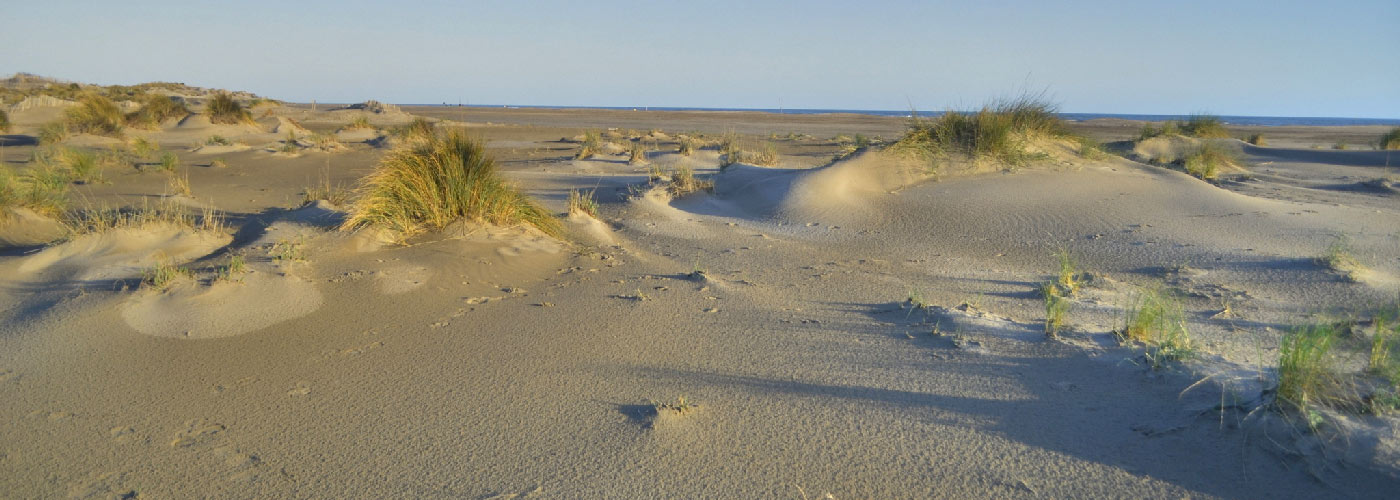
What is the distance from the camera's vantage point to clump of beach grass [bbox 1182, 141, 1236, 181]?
12.2m

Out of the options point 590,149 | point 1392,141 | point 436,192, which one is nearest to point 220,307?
point 436,192

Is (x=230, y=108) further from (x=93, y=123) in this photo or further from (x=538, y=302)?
(x=538, y=302)

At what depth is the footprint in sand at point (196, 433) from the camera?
298 cm

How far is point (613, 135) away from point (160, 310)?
2187 centimetres

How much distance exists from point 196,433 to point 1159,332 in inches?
179

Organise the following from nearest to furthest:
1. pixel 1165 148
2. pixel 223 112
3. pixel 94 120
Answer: pixel 1165 148 < pixel 94 120 < pixel 223 112

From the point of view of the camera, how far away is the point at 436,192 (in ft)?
20.1

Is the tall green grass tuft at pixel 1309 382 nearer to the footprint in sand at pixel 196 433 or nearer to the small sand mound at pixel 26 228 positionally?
the footprint in sand at pixel 196 433

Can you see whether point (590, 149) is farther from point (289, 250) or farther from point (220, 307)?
point (220, 307)

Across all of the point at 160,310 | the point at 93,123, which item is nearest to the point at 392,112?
the point at 93,123

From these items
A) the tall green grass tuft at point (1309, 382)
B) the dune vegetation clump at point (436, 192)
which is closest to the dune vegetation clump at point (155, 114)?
the dune vegetation clump at point (436, 192)

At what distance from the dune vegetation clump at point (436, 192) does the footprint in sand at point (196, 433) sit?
290 centimetres

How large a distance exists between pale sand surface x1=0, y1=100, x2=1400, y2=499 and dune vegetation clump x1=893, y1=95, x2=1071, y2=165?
2134 millimetres

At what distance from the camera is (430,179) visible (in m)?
6.09
